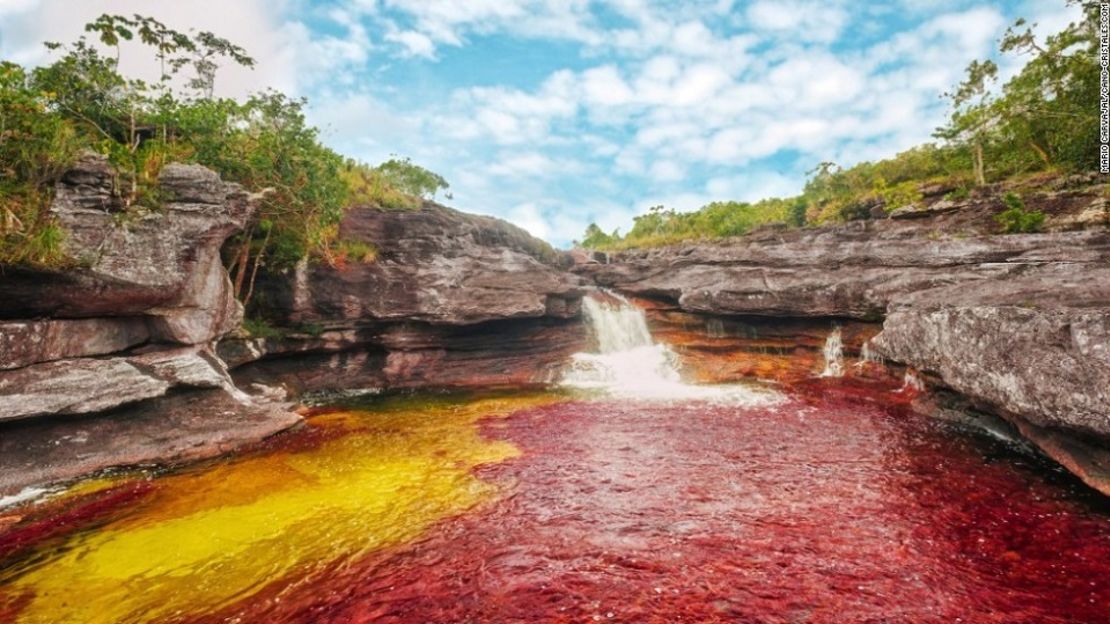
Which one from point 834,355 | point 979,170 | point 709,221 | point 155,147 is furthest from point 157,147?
point 709,221

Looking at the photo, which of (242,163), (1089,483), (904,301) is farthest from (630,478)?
(242,163)

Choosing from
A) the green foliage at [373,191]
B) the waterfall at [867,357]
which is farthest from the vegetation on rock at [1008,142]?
the green foliage at [373,191]

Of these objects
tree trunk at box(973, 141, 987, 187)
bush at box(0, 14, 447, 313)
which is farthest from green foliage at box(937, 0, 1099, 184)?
bush at box(0, 14, 447, 313)

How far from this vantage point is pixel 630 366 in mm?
27562

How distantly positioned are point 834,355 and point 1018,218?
9.43 meters

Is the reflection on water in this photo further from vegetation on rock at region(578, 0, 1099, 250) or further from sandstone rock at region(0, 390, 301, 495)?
vegetation on rock at region(578, 0, 1099, 250)

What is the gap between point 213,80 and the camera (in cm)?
2128

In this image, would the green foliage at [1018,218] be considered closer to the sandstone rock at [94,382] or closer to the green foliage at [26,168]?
the sandstone rock at [94,382]

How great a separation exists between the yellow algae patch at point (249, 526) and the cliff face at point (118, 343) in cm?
210

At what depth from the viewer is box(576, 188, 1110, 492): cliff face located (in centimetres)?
964

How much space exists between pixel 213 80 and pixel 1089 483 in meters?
31.8

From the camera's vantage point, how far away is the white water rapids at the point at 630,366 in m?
21.3

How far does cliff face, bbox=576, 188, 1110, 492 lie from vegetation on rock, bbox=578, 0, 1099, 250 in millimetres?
3419

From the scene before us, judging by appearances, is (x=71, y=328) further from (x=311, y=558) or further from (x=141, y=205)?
(x=311, y=558)
